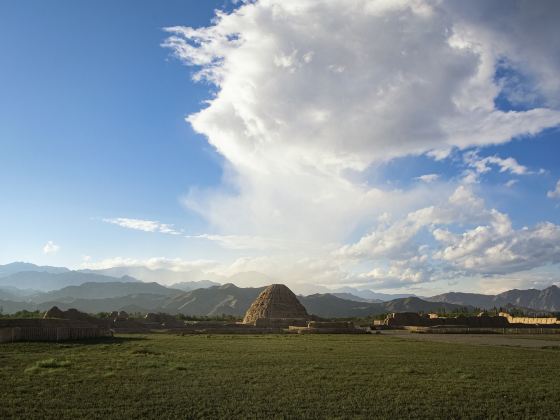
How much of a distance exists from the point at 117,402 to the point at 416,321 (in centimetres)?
6460

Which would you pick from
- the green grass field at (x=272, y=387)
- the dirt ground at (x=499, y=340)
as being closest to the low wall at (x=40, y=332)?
the green grass field at (x=272, y=387)

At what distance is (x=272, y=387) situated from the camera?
1364cm

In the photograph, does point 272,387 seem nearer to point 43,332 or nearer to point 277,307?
point 43,332

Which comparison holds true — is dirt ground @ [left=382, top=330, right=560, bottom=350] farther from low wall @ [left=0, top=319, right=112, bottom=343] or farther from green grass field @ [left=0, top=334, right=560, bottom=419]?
low wall @ [left=0, top=319, right=112, bottom=343]

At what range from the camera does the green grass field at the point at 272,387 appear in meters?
10.9

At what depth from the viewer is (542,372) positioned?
57.9 feet

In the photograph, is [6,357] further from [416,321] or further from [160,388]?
[416,321]

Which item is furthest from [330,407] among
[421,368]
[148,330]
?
[148,330]

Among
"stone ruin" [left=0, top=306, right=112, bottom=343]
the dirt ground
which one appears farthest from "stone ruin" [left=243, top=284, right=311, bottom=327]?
"stone ruin" [left=0, top=306, right=112, bottom=343]

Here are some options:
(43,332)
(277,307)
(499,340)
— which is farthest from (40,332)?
(277,307)

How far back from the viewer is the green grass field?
427 inches

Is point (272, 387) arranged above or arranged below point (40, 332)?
below

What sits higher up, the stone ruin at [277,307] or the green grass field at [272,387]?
the stone ruin at [277,307]

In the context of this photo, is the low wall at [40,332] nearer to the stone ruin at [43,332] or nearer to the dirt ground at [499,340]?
the stone ruin at [43,332]
